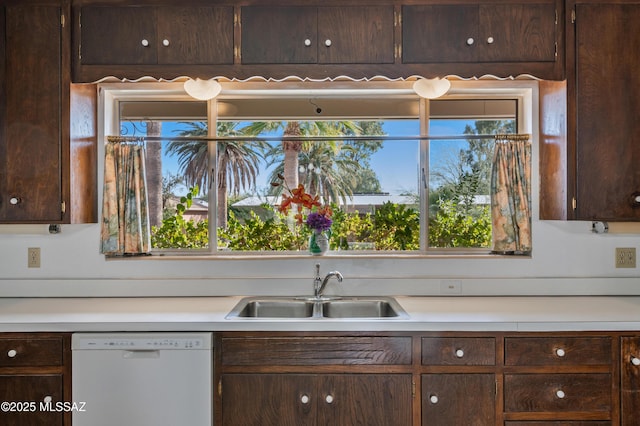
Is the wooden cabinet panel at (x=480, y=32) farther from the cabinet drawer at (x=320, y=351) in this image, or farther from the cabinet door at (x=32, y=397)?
the cabinet door at (x=32, y=397)

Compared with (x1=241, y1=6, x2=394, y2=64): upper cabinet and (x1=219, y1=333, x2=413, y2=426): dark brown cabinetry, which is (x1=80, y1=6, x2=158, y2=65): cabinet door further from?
(x1=219, y1=333, x2=413, y2=426): dark brown cabinetry

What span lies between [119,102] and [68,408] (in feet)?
5.43

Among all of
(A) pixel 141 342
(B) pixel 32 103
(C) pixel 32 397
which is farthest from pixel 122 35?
(C) pixel 32 397

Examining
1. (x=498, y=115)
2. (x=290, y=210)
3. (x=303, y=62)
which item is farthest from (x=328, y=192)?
(x=498, y=115)

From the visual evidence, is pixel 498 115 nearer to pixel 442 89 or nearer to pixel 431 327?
pixel 442 89

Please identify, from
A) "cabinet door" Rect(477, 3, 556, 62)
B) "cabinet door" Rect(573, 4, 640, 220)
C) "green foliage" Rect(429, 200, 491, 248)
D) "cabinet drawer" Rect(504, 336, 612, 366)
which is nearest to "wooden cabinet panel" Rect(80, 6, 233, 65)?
"cabinet door" Rect(477, 3, 556, 62)

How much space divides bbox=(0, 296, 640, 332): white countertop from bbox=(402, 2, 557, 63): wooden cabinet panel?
1.17 metres

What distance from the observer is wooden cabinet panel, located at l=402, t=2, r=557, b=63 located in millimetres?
2350

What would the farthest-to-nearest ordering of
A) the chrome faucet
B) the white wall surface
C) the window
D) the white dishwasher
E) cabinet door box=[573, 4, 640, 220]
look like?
the window → the white wall surface → the chrome faucet → cabinet door box=[573, 4, 640, 220] → the white dishwasher

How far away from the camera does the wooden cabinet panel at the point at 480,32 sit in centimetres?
235

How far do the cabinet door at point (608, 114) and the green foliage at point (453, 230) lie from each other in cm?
61

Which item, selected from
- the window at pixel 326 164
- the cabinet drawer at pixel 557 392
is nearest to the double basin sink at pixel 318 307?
the window at pixel 326 164

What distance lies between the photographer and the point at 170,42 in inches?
92.6

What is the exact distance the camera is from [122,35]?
2.36m
